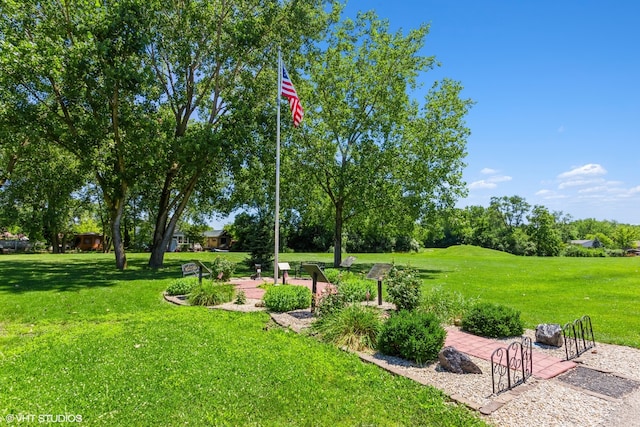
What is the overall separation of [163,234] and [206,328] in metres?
13.6

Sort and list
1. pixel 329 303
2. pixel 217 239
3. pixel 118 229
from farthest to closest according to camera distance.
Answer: pixel 217 239
pixel 118 229
pixel 329 303

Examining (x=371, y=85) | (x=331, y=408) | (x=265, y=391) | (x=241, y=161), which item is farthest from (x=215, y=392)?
(x=371, y=85)

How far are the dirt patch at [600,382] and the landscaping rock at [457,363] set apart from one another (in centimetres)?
115

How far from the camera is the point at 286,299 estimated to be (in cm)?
872

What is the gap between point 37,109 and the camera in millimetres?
15078

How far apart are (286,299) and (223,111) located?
45.4ft

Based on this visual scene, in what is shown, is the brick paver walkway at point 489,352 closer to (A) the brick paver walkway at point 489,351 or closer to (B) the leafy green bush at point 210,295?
(A) the brick paver walkway at point 489,351

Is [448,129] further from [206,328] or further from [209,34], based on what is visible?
[206,328]

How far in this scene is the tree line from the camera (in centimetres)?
1453

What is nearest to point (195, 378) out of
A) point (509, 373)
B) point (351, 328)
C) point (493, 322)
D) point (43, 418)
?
point (43, 418)

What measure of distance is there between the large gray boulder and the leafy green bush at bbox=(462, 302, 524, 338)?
0.50 meters

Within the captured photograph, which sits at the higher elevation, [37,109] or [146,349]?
[37,109]

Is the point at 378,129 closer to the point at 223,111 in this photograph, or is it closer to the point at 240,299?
the point at 223,111

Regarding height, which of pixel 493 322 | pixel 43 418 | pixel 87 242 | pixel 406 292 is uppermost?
pixel 87 242
